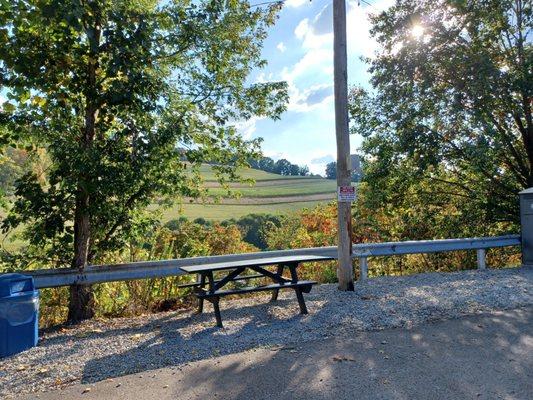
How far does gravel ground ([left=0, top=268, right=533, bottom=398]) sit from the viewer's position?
180 inches

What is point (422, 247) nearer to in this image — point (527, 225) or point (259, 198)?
point (527, 225)

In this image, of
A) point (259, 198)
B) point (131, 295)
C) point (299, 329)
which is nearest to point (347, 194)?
point (299, 329)

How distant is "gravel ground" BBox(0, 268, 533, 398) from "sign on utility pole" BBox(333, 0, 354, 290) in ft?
1.56

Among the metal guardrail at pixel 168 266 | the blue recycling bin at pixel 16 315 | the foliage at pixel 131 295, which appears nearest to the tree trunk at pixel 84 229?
the metal guardrail at pixel 168 266

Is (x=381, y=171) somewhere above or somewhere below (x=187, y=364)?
above

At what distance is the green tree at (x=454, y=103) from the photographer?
38.2ft

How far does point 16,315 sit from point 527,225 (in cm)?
985

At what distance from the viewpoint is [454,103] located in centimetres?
1184

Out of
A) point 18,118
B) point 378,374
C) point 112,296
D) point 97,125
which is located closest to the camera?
point 378,374

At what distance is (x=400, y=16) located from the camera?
1273 centimetres

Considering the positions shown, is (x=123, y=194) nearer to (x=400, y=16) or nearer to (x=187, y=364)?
(x=187, y=364)

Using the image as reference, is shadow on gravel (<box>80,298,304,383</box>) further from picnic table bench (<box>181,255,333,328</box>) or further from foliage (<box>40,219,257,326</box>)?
foliage (<box>40,219,257,326</box>)

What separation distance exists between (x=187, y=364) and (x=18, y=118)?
3993 mm

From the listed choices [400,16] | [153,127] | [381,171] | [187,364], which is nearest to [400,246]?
[381,171]
